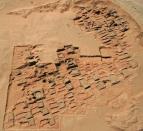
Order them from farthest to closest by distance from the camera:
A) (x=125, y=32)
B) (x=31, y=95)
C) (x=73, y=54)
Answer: (x=125, y=32) → (x=73, y=54) → (x=31, y=95)

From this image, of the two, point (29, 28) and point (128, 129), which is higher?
point (29, 28)

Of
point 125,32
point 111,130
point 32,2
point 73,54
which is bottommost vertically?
point 111,130

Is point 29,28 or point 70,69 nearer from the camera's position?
point 70,69

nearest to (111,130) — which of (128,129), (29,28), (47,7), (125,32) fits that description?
(128,129)

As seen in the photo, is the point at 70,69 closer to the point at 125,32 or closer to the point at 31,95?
the point at 31,95

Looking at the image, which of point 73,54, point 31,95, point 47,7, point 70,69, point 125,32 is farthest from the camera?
point 47,7

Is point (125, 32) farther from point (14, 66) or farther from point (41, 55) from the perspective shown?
point (14, 66)
